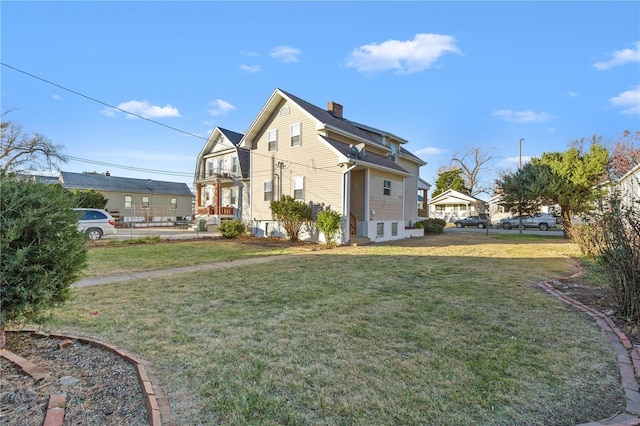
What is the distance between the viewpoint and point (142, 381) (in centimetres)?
250

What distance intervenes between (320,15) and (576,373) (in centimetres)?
1199

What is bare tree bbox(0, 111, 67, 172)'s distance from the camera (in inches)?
1024

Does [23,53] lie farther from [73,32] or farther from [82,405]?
[82,405]

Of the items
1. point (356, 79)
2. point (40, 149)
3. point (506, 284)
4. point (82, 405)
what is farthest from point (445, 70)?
point (40, 149)

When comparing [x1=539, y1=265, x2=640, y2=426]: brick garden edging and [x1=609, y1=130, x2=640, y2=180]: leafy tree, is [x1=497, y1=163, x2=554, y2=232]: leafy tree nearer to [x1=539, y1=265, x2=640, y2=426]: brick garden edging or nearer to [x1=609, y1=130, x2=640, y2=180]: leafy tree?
[x1=609, y1=130, x2=640, y2=180]: leafy tree

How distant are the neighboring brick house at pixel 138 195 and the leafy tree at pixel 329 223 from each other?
85.0ft

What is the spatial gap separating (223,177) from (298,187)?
9.63 m

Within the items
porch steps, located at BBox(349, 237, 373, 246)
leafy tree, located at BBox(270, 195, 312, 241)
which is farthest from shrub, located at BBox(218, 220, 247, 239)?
porch steps, located at BBox(349, 237, 373, 246)

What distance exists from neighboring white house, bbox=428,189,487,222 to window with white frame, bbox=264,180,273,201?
30.4 m

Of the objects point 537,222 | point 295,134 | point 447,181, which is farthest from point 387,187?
point 447,181

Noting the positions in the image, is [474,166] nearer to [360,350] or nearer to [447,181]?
[447,181]

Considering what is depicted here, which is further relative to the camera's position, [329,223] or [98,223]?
[98,223]

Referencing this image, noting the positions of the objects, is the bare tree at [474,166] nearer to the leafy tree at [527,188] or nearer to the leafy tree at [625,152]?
the leafy tree at [625,152]

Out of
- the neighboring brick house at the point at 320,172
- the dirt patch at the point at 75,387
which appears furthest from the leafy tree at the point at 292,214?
the dirt patch at the point at 75,387
